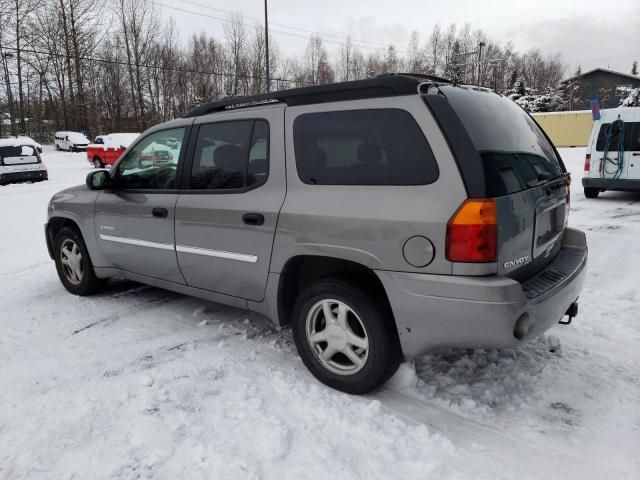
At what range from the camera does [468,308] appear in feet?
7.84

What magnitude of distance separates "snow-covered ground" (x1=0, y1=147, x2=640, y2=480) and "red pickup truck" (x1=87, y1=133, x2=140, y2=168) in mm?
22743

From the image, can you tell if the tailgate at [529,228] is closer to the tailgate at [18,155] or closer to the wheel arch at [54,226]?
the wheel arch at [54,226]

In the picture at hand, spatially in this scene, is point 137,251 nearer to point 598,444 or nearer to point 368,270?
point 368,270

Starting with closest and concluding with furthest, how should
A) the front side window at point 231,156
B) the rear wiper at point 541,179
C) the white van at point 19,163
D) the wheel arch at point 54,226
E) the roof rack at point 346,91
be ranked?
the roof rack at point 346,91, the rear wiper at point 541,179, the front side window at point 231,156, the wheel arch at point 54,226, the white van at point 19,163

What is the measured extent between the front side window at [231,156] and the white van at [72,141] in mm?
36784

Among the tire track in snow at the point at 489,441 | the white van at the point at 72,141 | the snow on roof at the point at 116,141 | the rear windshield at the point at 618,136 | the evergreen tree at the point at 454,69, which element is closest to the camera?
the tire track in snow at the point at 489,441

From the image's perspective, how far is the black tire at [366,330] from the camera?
8.95 ft

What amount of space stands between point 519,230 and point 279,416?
68.2 inches

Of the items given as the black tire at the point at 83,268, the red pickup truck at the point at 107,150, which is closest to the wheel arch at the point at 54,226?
the black tire at the point at 83,268

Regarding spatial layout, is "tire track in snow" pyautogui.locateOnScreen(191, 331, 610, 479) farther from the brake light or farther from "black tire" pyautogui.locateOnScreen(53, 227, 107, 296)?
"black tire" pyautogui.locateOnScreen(53, 227, 107, 296)

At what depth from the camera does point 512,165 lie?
269cm

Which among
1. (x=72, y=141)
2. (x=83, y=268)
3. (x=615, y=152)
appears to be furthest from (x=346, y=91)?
(x=72, y=141)

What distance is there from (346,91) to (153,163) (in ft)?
6.75

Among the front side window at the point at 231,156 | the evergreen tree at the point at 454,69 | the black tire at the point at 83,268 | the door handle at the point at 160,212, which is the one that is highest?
the evergreen tree at the point at 454,69
